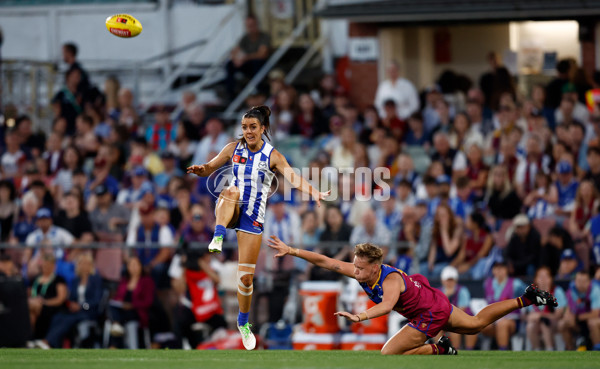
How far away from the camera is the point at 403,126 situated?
60.4 ft

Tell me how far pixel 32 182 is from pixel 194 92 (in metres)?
3.83

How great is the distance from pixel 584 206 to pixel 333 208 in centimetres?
355

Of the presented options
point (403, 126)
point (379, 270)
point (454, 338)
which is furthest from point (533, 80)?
point (379, 270)

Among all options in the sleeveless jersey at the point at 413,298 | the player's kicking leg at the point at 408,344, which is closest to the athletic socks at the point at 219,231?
the sleeveless jersey at the point at 413,298

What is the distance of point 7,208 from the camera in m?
18.2

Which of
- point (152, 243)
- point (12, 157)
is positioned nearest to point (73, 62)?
point (12, 157)

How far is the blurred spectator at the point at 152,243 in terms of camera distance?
15.9m

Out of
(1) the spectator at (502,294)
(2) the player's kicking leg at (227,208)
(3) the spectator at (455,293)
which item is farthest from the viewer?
(3) the spectator at (455,293)

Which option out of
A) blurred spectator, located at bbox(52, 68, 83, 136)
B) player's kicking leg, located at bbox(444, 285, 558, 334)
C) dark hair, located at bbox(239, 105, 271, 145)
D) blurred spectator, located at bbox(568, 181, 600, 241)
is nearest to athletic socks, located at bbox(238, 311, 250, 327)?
dark hair, located at bbox(239, 105, 271, 145)

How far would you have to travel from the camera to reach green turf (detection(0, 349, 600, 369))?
32.8ft

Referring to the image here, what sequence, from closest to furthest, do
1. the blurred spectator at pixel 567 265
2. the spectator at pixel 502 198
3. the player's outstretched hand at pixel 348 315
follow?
1. the player's outstretched hand at pixel 348 315
2. the blurred spectator at pixel 567 265
3. the spectator at pixel 502 198

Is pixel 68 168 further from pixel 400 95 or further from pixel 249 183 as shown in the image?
pixel 249 183

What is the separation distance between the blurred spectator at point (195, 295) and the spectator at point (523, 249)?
405cm

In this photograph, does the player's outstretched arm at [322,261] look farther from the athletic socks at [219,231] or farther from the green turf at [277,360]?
the green turf at [277,360]
